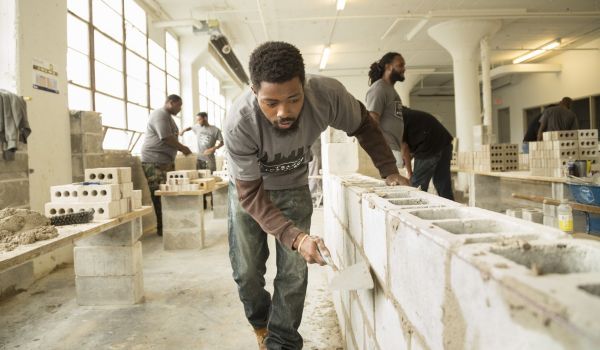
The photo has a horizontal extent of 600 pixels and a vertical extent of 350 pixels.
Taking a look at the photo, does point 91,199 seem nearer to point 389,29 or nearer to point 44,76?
point 44,76

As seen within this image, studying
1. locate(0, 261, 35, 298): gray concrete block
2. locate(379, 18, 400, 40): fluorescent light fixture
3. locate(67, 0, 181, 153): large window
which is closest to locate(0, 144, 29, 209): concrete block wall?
locate(0, 261, 35, 298): gray concrete block

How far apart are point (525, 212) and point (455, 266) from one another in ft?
12.1

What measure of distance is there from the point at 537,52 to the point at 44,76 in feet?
45.5

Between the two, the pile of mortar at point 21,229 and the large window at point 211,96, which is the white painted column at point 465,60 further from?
the pile of mortar at point 21,229

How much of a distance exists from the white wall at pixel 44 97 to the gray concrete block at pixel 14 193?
0.28 meters

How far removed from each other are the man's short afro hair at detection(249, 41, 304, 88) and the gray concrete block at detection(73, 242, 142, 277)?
2.11 m

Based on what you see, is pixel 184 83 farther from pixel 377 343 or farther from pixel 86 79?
pixel 377 343

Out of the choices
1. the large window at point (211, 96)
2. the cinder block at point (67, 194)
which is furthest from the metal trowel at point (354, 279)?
the large window at point (211, 96)

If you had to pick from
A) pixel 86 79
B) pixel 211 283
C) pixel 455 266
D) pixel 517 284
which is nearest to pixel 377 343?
pixel 455 266

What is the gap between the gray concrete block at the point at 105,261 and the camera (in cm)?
317


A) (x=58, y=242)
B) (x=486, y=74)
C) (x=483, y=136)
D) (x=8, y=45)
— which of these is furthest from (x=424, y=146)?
(x=486, y=74)

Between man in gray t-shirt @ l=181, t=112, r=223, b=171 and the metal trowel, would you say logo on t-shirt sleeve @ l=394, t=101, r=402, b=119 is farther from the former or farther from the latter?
man in gray t-shirt @ l=181, t=112, r=223, b=171

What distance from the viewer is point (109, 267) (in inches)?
126

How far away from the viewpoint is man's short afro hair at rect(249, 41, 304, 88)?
1.60 meters
